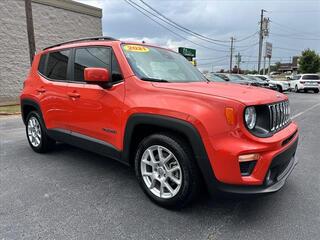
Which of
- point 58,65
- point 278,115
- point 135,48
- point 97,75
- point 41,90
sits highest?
point 135,48

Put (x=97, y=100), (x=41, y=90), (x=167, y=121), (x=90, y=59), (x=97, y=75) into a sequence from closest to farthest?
(x=167, y=121) → (x=97, y=75) → (x=97, y=100) → (x=90, y=59) → (x=41, y=90)

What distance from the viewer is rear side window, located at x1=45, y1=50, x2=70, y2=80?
14.6 ft

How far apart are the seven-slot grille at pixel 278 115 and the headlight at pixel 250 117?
241mm

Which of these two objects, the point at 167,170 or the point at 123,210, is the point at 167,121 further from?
the point at 123,210

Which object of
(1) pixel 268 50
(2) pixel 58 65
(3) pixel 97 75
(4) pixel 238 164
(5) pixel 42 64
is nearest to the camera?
(4) pixel 238 164

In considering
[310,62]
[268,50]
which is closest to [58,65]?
[268,50]

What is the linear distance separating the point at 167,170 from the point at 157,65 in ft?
4.77

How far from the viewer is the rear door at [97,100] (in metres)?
3.50

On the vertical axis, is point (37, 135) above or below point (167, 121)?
below

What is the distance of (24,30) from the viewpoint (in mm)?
16562

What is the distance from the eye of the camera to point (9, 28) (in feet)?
51.8

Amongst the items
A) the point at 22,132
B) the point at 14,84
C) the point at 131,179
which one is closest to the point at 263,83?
the point at 14,84

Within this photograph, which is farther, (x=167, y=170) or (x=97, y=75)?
(x=97, y=75)

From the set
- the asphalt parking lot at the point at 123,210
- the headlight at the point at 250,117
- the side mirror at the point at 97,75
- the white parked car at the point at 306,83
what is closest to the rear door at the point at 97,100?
the side mirror at the point at 97,75
